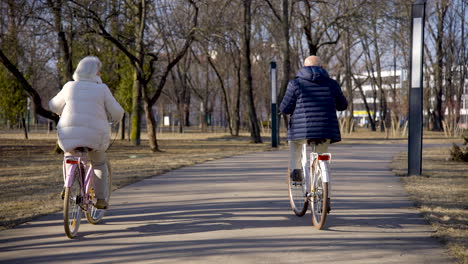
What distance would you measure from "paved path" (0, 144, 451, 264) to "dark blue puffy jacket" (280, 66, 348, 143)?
100 cm

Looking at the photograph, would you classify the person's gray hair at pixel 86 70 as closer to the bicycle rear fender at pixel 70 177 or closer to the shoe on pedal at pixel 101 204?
the bicycle rear fender at pixel 70 177

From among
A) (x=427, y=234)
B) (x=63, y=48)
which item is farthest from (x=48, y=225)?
(x=63, y=48)

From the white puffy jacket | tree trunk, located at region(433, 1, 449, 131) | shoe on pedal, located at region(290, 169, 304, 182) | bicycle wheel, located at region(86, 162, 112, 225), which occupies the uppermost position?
tree trunk, located at region(433, 1, 449, 131)

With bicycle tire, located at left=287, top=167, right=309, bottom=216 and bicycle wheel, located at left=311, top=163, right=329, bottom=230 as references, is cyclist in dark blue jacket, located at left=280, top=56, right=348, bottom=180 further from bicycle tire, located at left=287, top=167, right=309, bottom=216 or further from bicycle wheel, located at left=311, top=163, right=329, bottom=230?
bicycle tire, located at left=287, top=167, right=309, bottom=216

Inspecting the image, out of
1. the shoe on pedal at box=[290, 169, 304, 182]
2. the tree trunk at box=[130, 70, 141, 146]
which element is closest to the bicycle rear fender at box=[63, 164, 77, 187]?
the shoe on pedal at box=[290, 169, 304, 182]

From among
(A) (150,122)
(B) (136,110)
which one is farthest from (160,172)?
(B) (136,110)

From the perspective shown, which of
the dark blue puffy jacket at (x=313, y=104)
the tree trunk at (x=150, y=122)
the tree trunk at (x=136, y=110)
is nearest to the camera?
the dark blue puffy jacket at (x=313, y=104)

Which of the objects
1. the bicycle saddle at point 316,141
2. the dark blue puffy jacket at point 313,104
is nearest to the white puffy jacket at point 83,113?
the dark blue puffy jacket at point 313,104

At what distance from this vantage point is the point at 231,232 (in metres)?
5.80

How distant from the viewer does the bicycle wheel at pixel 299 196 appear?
6.52m

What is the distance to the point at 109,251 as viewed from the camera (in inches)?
199

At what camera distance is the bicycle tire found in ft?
21.4

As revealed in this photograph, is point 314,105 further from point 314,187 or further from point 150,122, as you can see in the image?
point 150,122

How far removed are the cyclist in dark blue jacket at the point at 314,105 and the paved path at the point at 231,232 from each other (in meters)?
0.97
